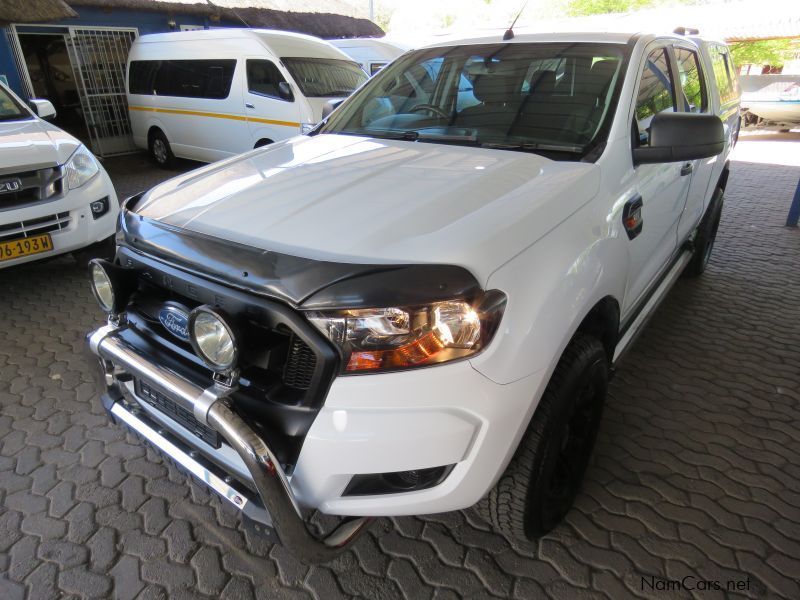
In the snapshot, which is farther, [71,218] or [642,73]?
[71,218]

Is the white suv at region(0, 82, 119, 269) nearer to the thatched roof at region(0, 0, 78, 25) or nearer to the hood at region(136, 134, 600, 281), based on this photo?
the hood at region(136, 134, 600, 281)

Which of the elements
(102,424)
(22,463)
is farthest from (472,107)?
(22,463)

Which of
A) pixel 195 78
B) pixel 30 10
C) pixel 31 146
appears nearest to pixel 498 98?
pixel 31 146

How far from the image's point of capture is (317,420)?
4.61 feet

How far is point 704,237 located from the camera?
4.13 meters

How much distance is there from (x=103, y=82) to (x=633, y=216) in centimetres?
1110

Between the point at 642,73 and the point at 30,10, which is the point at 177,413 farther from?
the point at 30,10

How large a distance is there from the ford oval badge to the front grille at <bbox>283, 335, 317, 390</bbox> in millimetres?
306

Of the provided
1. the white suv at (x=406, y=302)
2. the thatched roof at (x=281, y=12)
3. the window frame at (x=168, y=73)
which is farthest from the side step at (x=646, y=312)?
the thatched roof at (x=281, y=12)

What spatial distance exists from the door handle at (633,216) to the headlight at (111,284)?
5.94 feet

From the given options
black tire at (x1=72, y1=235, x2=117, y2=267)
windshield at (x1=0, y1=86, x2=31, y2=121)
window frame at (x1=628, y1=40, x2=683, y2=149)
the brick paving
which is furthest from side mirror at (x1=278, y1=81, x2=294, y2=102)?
window frame at (x1=628, y1=40, x2=683, y2=149)

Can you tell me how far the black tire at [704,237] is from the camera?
13.1 feet

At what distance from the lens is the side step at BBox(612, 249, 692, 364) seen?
96.1 inches

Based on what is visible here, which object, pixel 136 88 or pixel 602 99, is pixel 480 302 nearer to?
pixel 602 99
